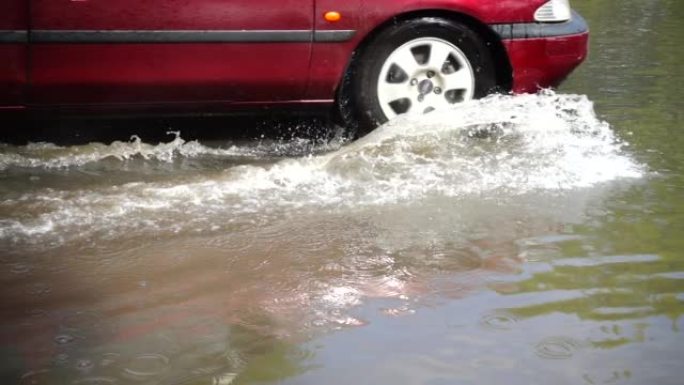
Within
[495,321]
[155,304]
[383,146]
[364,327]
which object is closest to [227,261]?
[155,304]

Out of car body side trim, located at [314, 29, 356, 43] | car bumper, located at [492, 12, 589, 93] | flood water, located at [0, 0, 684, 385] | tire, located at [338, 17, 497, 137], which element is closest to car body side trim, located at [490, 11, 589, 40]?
car bumper, located at [492, 12, 589, 93]

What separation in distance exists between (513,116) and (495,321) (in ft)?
7.55

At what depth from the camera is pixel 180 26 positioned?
434 cm

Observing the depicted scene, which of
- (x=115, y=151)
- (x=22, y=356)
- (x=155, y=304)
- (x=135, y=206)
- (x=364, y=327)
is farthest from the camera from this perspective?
(x=115, y=151)

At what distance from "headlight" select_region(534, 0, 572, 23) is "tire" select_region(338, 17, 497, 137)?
1.19 ft

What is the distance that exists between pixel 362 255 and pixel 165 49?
1806mm

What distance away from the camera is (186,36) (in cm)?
436

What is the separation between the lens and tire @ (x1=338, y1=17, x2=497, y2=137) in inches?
184

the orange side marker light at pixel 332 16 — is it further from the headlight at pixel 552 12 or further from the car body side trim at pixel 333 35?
the headlight at pixel 552 12

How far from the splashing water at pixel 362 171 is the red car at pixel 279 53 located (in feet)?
0.71

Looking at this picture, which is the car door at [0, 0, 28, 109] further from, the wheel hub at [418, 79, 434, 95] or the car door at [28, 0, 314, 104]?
the wheel hub at [418, 79, 434, 95]

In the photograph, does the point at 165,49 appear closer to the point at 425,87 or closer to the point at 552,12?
the point at 425,87

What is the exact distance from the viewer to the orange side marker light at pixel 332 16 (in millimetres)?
4487

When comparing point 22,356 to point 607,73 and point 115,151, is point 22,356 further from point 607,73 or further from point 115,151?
point 607,73
